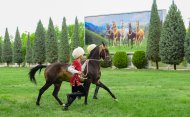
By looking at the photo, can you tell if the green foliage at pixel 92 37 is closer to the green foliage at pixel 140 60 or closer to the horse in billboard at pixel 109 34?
the horse in billboard at pixel 109 34

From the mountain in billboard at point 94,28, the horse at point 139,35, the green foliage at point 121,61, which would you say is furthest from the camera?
the mountain in billboard at point 94,28

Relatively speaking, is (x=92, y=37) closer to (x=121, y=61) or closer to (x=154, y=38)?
(x=121, y=61)

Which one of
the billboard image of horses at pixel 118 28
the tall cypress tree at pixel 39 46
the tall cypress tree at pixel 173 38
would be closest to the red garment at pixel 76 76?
the tall cypress tree at pixel 173 38

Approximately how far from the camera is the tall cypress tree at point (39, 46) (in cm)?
5700

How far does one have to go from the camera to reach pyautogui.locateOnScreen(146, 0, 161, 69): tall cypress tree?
40719 mm

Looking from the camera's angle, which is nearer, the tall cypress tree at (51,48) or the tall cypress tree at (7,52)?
the tall cypress tree at (51,48)

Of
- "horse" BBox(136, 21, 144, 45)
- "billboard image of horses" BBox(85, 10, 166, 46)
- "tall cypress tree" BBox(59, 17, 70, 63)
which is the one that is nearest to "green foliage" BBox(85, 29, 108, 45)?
"billboard image of horses" BBox(85, 10, 166, 46)

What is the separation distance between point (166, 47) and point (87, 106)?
28.9 meters

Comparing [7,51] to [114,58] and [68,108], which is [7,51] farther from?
[68,108]

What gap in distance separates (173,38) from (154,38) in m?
3.64

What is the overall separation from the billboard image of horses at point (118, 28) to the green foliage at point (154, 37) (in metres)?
5.59

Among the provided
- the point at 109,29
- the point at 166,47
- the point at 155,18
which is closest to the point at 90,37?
the point at 109,29

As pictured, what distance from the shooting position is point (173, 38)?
124 feet

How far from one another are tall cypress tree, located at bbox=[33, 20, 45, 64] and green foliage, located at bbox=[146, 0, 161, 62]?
21387mm
